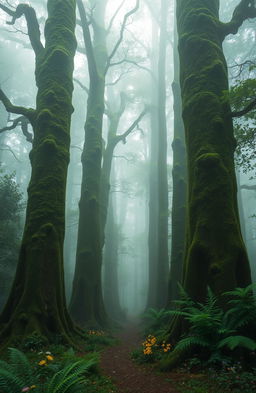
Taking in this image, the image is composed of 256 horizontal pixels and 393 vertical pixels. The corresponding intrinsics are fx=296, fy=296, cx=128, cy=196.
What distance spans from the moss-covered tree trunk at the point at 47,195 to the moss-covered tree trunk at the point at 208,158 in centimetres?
295

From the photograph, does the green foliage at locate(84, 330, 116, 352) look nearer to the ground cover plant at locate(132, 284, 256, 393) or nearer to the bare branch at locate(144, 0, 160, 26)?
the ground cover plant at locate(132, 284, 256, 393)

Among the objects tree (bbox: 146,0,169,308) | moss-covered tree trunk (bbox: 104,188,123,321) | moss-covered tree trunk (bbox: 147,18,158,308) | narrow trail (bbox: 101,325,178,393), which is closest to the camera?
narrow trail (bbox: 101,325,178,393)

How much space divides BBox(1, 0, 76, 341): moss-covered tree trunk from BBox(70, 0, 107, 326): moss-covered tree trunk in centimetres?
312

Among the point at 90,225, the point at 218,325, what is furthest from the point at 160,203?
the point at 218,325

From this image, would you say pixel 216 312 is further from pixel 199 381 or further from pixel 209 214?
pixel 209 214

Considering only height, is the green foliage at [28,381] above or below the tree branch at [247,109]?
below

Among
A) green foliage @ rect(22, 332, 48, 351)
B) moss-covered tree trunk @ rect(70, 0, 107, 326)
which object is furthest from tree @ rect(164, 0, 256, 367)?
moss-covered tree trunk @ rect(70, 0, 107, 326)

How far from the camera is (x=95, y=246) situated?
10961 mm

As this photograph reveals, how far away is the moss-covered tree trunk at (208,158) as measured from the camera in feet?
16.2

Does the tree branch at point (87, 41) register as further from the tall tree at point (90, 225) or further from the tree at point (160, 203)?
the tree at point (160, 203)

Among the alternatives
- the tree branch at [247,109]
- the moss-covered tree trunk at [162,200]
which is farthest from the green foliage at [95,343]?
the moss-covered tree trunk at [162,200]

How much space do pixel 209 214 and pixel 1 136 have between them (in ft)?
90.4

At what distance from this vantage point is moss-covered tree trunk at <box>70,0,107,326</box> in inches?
392

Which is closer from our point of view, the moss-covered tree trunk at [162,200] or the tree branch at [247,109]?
the tree branch at [247,109]
